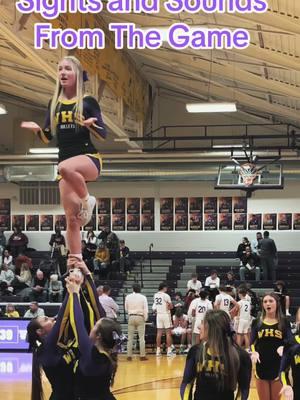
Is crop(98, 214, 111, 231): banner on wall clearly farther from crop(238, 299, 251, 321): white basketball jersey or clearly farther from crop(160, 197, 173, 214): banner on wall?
crop(238, 299, 251, 321): white basketball jersey

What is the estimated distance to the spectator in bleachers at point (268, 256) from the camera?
21125mm

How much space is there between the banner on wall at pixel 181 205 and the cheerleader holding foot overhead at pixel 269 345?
19.7 meters

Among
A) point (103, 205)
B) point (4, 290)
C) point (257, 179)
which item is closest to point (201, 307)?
point (257, 179)

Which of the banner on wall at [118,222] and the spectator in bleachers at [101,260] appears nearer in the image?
the spectator in bleachers at [101,260]

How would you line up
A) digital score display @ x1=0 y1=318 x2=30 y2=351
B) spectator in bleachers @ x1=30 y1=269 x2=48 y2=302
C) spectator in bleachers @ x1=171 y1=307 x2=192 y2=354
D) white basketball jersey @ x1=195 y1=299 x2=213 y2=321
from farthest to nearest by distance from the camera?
spectator in bleachers @ x1=30 y1=269 x2=48 y2=302 → spectator in bleachers @ x1=171 y1=307 x2=192 y2=354 → white basketball jersey @ x1=195 y1=299 x2=213 y2=321 → digital score display @ x1=0 y1=318 x2=30 y2=351

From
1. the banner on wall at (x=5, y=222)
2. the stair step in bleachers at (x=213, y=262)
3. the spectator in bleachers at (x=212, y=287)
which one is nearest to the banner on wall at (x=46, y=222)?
the banner on wall at (x=5, y=222)

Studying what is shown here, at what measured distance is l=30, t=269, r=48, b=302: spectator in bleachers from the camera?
18500 mm

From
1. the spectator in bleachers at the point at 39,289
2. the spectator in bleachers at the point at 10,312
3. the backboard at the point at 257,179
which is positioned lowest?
the spectator in bleachers at the point at 10,312

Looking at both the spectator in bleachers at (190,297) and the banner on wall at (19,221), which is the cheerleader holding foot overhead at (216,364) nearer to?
the spectator in bleachers at (190,297)

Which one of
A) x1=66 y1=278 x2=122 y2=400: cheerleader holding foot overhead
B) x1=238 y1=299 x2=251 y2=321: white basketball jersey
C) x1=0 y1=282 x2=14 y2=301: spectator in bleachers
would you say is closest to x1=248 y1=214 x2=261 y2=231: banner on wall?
x1=0 y1=282 x2=14 y2=301: spectator in bleachers

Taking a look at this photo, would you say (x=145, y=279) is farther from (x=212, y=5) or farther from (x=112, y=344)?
(x=112, y=344)

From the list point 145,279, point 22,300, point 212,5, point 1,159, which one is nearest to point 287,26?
point 212,5

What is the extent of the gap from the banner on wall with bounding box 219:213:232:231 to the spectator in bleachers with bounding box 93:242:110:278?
5.84 m

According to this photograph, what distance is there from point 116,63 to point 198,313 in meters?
5.70
